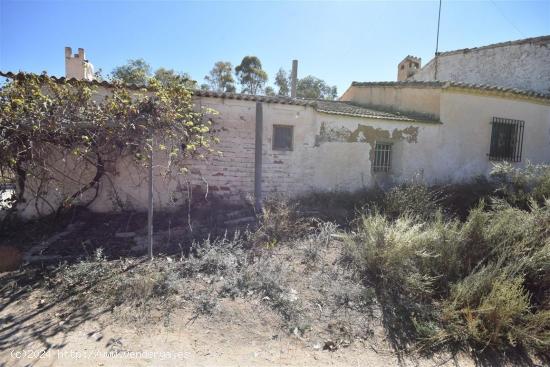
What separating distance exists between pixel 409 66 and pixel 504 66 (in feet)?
13.2

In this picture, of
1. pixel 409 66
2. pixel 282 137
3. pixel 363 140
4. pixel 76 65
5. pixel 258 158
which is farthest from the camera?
pixel 409 66

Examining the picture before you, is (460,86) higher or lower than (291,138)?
higher

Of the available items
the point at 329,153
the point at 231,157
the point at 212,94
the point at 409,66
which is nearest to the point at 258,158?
the point at 231,157

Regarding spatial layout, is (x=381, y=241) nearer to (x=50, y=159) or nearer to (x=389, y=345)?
(x=389, y=345)

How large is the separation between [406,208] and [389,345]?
372 cm

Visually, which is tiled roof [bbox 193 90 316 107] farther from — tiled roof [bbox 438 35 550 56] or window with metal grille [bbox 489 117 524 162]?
tiled roof [bbox 438 35 550 56]

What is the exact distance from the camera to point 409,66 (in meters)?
15.1

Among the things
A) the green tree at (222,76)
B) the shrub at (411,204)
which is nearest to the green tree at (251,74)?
the green tree at (222,76)

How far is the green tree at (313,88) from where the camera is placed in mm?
27280

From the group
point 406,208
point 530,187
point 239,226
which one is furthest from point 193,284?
point 530,187

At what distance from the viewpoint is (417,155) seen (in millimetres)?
9484

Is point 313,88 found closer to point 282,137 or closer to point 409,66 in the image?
point 409,66

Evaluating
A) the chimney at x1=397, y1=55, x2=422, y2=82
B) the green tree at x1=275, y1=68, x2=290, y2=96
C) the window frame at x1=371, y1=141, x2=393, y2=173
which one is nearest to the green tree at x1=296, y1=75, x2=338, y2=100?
the green tree at x1=275, y1=68, x2=290, y2=96

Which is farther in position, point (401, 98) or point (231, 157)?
point (401, 98)
